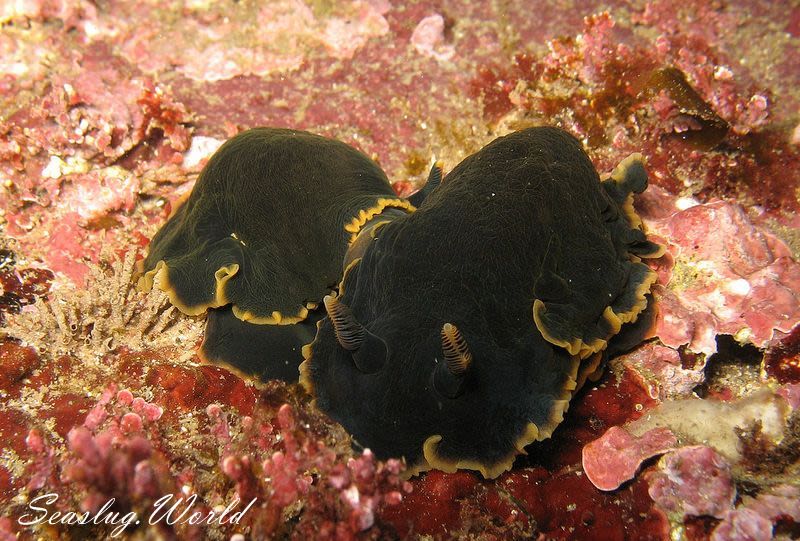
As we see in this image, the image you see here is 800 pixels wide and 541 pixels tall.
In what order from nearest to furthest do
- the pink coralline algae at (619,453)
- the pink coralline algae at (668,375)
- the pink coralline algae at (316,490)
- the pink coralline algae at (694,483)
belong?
the pink coralline algae at (316,490) < the pink coralline algae at (694,483) < the pink coralline algae at (619,453) < the pink coralline algae at (668,375)

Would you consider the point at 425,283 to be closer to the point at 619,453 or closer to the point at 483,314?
the point at 483,314

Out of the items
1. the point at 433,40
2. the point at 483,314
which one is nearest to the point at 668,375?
the point at 483,314

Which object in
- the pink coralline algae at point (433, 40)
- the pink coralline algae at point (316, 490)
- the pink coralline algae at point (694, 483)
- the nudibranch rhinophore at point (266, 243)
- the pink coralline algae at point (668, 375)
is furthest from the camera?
the pink coralline algae at point (433, 40)

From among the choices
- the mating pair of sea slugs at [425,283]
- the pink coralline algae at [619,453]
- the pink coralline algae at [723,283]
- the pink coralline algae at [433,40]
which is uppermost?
the pink coralline algae at [433,40]

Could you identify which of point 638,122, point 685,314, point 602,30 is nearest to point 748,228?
point 685,314

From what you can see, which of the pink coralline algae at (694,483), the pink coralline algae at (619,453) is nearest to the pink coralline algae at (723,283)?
the pink coralline algae at (619,453)

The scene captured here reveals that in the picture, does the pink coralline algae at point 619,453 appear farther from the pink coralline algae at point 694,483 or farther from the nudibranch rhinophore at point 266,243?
the nudibranch rhinophore at point 266,243

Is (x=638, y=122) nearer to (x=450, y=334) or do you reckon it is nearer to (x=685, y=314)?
(x=685, y=314)

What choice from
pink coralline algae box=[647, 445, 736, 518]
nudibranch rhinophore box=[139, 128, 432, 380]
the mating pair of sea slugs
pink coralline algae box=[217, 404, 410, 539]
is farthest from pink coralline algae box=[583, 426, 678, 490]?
nudibranch rhinophore box=[139, 128, 432, 380]
